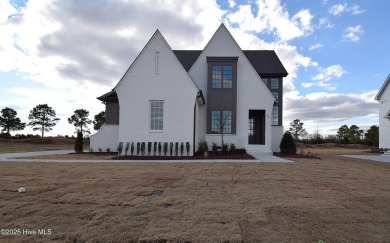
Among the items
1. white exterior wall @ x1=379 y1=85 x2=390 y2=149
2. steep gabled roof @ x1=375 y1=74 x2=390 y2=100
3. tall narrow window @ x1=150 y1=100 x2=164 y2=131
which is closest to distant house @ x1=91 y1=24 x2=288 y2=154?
tall narrow window @ x1=150 y1=100 x2=164 y2=131

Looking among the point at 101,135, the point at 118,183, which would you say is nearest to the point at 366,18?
the point at 118,183

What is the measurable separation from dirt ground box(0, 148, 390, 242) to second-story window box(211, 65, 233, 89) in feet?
38.8

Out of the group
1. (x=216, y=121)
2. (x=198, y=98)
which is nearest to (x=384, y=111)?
(x=216, y=121)

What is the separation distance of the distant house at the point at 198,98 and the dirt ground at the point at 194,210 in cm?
830

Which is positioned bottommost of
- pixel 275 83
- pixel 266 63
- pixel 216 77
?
pixel 216 77

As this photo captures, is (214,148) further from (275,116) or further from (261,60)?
(261,60)

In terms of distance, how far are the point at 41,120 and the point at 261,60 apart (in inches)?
1855

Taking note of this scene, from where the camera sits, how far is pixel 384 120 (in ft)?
83.5

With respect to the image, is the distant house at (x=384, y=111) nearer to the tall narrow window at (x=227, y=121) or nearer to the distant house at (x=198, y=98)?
the distant house at (x=198, y=98)

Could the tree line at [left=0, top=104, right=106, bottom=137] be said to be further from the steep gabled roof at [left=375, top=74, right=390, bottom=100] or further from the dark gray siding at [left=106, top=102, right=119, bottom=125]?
the steep gabled roof at [left=375, top=74, right=390, bottom=100]

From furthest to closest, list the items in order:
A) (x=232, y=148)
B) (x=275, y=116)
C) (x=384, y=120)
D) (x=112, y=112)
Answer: (x=384, y=120) → (x=275, y=116) → (x=112, y=112) → (x=232, y=148)

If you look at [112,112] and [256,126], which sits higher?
[112,112]

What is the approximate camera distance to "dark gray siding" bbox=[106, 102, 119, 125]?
783 inches

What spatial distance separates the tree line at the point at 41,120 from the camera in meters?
47.8
